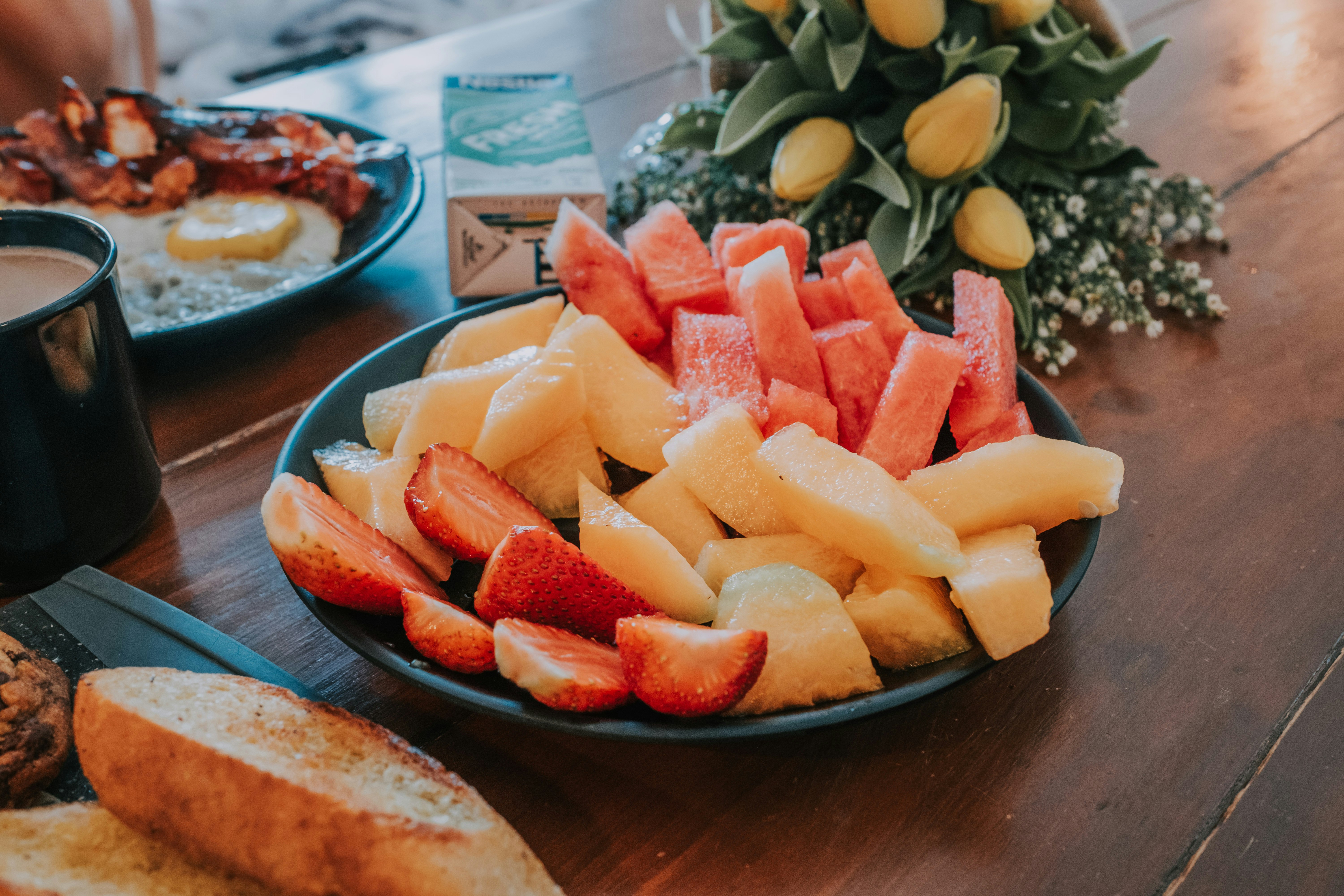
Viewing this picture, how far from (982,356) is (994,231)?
386 mm

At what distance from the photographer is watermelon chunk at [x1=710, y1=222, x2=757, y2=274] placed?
3.73 ft

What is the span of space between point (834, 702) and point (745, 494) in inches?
9.0

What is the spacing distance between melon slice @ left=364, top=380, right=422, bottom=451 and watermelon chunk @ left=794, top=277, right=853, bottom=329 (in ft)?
1.45

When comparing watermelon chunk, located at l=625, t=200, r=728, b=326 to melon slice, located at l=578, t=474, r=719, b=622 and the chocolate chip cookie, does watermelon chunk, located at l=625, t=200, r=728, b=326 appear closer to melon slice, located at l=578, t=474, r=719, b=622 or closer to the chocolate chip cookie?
melon slice, located at l=578, t=474, r=719, b=622

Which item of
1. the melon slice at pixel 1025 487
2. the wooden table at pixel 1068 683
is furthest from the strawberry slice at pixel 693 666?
the melon slice at pixel 1025 487

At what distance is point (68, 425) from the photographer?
812 mm

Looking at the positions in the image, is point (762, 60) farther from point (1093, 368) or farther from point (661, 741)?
point (661, 741)

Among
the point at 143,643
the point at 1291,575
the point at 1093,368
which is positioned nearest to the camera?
the point at 143,643

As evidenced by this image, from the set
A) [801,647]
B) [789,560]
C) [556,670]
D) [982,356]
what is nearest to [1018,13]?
[982,356]

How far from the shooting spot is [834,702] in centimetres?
67

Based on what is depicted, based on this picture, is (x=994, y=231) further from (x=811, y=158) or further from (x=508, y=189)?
(x=508, y=189)

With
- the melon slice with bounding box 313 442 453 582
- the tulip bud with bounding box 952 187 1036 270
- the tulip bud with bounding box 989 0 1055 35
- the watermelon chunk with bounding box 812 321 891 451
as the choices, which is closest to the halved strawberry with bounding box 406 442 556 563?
the melon slice with bounding box 313 442 453 582

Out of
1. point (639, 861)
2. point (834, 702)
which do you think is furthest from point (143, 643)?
point (834, 702)

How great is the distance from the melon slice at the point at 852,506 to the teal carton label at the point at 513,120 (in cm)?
77
